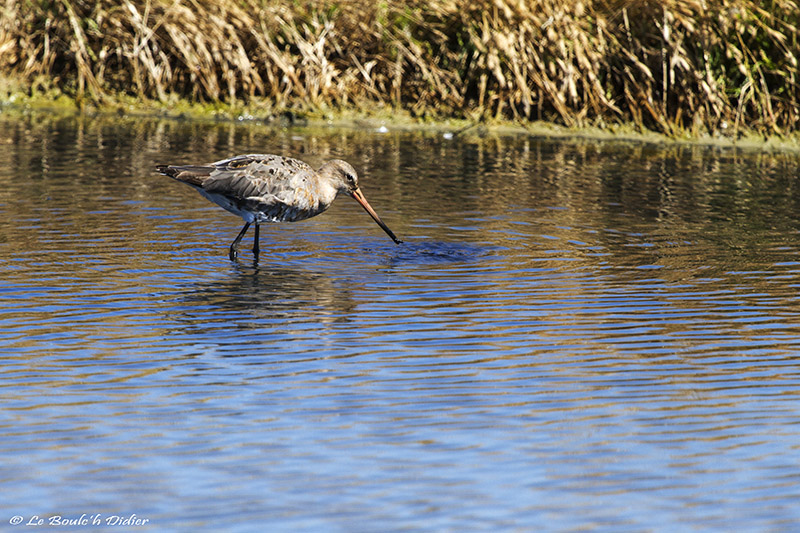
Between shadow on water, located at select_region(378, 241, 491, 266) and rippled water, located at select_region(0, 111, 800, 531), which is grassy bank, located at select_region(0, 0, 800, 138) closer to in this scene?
rippled water, located at select_region(0, 111, 800, 531)

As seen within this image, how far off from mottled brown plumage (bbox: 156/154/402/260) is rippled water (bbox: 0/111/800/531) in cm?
41

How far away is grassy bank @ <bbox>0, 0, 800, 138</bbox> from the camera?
1802cm

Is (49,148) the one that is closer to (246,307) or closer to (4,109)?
(4,109)

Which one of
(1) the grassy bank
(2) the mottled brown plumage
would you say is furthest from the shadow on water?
(1) the grassy bank

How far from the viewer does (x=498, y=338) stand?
7.27 meters

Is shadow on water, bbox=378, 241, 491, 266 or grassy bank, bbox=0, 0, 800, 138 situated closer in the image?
shadow on water, bbox=378, 241, 491, 266

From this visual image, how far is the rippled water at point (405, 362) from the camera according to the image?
475cm

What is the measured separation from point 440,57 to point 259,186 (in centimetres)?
1035

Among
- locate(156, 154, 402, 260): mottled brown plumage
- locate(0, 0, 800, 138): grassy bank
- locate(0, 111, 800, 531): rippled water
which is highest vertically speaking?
locate(0, 0, 800, 138): grassy bank

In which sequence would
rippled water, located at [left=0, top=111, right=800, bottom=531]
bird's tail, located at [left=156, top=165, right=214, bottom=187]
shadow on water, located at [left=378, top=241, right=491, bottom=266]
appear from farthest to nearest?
bird's tail, located at [left=156, top=165, right=214, bottom=187] → shadow on water, located at [left=378, top=241, right=491, bottom=266] → rippled water, located at [left=0, top=111, right=800, bottom=531]

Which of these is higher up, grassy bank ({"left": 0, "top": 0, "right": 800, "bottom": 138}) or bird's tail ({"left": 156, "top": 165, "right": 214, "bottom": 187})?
grassy bank ({"left": 0, "top": 0, "right": 800, "bottom": 138})

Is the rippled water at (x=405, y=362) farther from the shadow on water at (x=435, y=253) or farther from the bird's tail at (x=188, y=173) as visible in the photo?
the bird's tail at (x=188, y=173)

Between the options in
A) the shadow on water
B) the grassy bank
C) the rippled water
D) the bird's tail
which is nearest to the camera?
the rippled water

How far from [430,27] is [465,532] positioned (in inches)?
620
